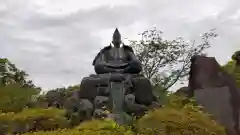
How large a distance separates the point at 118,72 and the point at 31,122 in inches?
139

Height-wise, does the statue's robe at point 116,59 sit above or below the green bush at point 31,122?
above

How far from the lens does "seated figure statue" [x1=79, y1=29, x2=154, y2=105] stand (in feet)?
45.3

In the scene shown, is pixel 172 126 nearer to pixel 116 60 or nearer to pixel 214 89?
pixel 214 89

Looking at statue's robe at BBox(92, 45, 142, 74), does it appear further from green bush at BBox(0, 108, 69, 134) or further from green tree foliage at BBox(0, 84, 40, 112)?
green tree foliage at BBox(0, 84, 40, 112)

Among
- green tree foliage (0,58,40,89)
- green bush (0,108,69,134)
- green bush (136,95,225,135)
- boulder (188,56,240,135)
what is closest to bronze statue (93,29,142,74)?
green bush (0,108,69,134)

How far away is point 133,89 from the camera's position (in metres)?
13.8

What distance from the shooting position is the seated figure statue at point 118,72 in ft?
45.3

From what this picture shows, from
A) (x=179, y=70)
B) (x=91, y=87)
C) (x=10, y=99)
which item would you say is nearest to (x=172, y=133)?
(x=91, y=87)

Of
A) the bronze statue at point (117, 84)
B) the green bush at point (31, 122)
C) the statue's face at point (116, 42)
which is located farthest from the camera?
the statue's face at point (116, 42)

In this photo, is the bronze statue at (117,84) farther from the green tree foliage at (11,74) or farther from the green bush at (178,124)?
the green tree foliage at (11,74)

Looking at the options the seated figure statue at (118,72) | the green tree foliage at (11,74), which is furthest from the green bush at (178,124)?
the green tree foliage at (11,74)

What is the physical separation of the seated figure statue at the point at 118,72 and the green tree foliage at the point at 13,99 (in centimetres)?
354

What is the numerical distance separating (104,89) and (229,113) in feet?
18.2

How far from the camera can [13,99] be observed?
1719 centimetres
